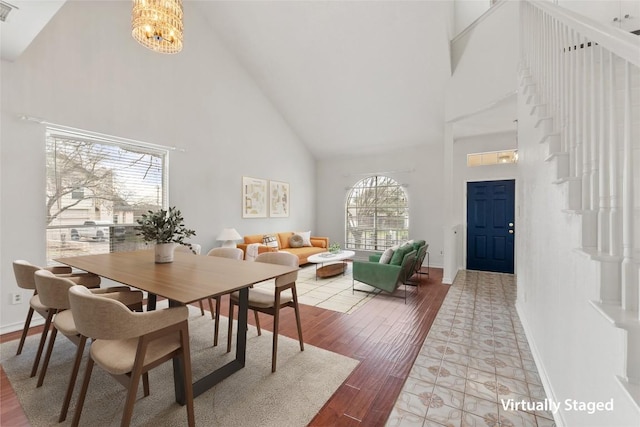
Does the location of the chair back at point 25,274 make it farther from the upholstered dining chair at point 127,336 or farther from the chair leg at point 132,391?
the chair leg at point 132,391

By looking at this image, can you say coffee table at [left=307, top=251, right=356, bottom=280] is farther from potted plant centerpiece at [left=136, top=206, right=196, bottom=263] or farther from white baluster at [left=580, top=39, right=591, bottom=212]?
white baluster at [left=580, top=39, right=591, bottom=212]

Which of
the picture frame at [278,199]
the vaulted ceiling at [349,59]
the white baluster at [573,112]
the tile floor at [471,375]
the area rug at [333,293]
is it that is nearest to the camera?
the white baluster at [573,112]

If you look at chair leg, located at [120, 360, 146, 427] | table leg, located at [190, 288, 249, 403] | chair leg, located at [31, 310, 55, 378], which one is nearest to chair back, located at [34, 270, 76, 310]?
chair leg, located at [31, 310, 55, 378]

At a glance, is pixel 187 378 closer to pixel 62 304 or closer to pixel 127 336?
pixel 127 336

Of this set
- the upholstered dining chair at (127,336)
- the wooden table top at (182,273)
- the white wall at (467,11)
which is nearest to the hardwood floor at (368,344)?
the upholstered dining chair at (127,336)

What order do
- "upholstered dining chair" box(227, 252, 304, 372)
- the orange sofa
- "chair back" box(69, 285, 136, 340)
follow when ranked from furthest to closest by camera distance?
the orange sofa < "upholstered dining chair" box(227, 252, 304, 372) < "chair back" box(69, 285, 136, 340)

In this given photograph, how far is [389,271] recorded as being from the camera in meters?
3.62

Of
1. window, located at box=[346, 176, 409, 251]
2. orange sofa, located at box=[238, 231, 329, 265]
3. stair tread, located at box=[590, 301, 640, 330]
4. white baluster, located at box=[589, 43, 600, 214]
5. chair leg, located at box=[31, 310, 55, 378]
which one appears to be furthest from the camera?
window, located at box=[346, 176, 409, 251]

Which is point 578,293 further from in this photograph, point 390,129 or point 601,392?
point 390,129

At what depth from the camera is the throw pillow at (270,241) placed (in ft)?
18.1

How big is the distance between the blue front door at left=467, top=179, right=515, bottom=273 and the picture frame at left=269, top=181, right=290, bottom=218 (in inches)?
164

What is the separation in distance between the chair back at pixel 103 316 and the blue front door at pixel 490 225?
19.8 feet

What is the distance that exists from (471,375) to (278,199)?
5123mm

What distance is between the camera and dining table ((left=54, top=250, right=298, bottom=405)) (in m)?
1.51
